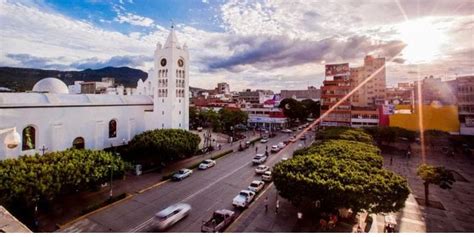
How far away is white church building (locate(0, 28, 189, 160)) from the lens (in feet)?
31.3

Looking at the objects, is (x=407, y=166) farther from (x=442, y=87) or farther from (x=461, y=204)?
(x=442, y=87)

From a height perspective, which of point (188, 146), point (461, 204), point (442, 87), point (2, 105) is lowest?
point (461, 204)

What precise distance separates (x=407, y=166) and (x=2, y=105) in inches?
622

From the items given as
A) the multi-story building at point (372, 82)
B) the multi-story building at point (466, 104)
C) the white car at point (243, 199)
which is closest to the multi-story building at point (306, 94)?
the multi-story building at point (372, 82)

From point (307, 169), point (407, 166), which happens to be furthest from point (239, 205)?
point (407, 166)

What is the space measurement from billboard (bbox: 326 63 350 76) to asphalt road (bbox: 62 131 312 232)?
12.4m

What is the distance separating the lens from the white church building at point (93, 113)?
9555 millimetres

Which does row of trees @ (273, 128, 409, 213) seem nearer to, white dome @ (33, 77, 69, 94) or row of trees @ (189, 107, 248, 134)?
white dome @ (33, 77, 69, 94)

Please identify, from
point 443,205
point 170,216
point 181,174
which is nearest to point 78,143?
point 181,174

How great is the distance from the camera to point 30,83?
21.7 meters

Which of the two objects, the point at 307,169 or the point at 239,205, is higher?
the point at 307,169

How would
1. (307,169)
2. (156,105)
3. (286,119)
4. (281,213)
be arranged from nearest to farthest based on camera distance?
(307,169), (281,213), (156,105), (286,119)

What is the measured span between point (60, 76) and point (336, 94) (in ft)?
96.3

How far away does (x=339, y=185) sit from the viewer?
5.40 meters
